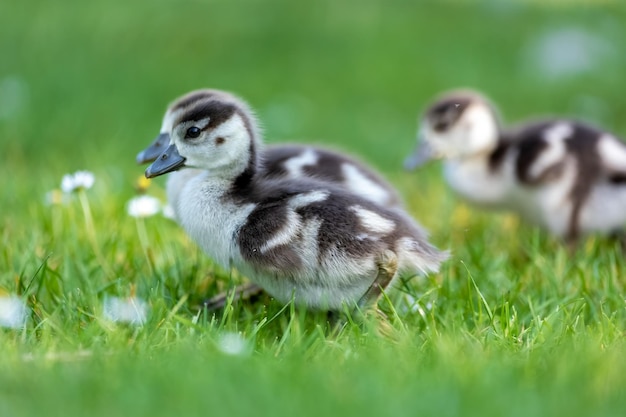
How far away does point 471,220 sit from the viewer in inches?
190

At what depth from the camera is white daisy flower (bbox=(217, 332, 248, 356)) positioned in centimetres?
246

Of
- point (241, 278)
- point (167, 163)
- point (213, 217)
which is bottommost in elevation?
point (241, 278)

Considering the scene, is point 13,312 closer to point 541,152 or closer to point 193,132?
point 193,132

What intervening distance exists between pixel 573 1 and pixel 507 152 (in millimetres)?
6413

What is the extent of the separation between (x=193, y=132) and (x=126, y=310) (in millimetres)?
622

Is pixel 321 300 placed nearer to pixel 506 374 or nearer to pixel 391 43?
pixel 506 374

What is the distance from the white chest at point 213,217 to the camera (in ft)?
9.80

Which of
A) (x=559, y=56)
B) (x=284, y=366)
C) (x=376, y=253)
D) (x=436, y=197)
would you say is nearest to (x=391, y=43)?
(x=559, y=56)

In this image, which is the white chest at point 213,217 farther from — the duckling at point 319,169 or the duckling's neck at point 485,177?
the duckling's neck at point 485,177

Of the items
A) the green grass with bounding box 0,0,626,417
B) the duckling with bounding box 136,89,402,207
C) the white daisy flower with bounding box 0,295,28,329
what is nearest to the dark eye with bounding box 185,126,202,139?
the duckling with bounding box 136,89,402,207

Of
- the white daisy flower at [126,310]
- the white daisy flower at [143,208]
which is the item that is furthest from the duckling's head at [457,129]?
the white daisy flower at [126,310]

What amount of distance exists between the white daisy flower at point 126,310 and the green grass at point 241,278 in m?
0.03

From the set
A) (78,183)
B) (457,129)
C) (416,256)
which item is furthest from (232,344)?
(457,129)

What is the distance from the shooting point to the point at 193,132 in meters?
3.16
